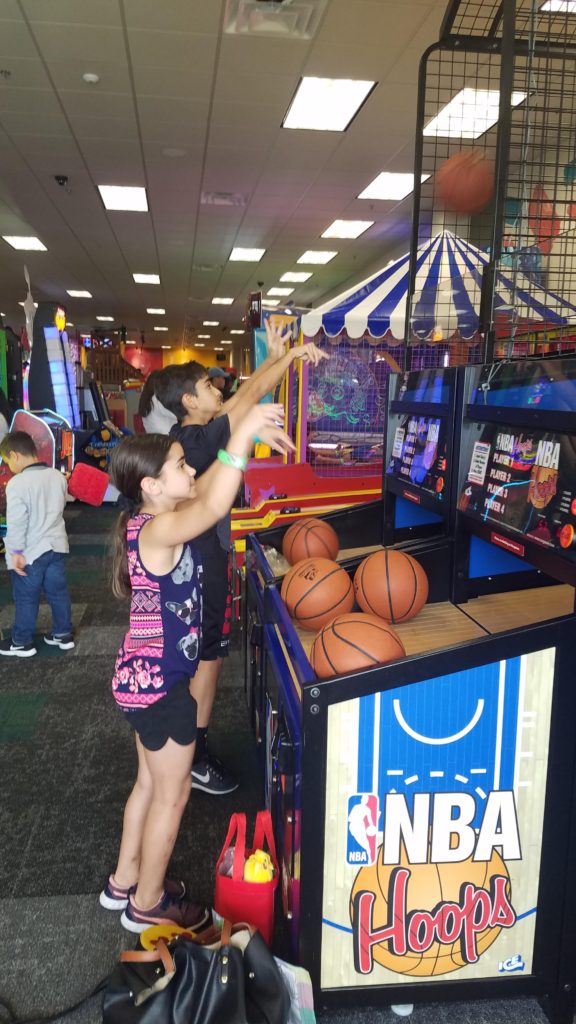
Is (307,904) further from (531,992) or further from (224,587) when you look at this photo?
(224,587)

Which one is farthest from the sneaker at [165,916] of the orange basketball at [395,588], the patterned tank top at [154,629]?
the orange basketball at [395,588]

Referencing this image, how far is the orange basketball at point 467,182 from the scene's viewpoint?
3041 millimetres

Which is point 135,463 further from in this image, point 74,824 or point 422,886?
point 74,824

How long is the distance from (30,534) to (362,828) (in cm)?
312

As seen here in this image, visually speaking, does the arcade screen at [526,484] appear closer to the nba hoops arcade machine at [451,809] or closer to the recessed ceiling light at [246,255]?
the nba hoops arcade machine at [451,809]

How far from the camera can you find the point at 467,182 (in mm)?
3049

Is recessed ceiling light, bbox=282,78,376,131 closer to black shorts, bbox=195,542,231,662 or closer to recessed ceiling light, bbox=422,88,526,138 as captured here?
recessed ceiling light, bbox=422,88,526,138

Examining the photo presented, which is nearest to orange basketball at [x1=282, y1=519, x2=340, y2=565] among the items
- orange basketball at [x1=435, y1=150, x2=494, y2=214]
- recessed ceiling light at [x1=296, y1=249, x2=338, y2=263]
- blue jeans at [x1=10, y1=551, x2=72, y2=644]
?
orange basketball at [x1=435, y1=150, x2=494, y2=214]

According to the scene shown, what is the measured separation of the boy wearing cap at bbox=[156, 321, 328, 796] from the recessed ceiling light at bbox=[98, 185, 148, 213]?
6210 mm

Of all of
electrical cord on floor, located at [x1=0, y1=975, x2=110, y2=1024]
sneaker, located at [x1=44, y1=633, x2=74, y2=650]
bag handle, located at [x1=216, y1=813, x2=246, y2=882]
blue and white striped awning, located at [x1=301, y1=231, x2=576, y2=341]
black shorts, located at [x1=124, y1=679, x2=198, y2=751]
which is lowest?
sneaker, located at [x1=44, y1=633, x2=74, y2=650]

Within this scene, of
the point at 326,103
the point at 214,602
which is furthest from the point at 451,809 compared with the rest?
the point at 326,103

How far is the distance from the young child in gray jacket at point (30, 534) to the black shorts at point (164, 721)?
2481 millimetres

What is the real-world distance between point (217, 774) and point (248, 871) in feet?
3.57

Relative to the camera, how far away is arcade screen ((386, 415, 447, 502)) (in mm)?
2445
